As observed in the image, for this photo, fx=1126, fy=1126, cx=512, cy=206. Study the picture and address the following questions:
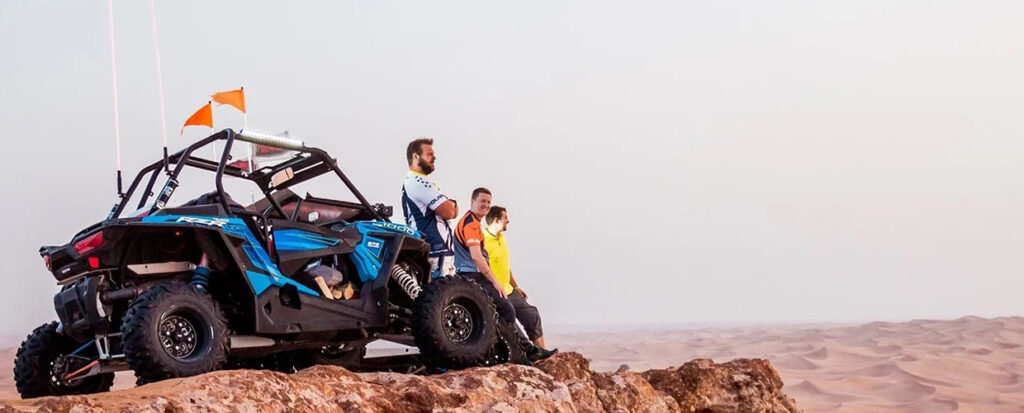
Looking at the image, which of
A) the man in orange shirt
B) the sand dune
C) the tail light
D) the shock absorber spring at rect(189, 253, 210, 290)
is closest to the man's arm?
the man in orange shirt

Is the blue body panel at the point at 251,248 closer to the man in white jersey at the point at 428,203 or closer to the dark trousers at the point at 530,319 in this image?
the man in white jersey at the point at 428,203

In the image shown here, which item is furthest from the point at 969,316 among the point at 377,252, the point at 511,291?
the point at 377,252

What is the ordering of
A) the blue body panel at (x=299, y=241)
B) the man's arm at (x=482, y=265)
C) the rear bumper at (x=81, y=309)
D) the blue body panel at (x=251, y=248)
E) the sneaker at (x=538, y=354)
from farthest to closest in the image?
1. the man's arm at (x=482, y=265)
2. the sneaker at (x=538, y=354)
3. the blue body panel at (x=299, y=241)
4. the blue body panel at (x=251, y=248)
5. the rear bumper at (x=81, y=309)

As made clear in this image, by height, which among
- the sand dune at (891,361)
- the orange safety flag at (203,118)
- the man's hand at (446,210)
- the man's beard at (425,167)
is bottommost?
the sand dune at (891,361)

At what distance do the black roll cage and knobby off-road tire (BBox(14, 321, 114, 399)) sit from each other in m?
0.75

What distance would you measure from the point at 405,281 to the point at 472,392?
1565mm

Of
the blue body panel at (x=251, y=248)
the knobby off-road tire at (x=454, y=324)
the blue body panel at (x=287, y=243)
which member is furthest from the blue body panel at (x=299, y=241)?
the knobby off-road tire at (x=454, y=324)

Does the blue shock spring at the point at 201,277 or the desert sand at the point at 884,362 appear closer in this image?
the blue shock spring at the point at 201,277

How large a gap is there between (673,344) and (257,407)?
95.5 feet

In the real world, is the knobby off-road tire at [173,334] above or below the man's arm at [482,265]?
below

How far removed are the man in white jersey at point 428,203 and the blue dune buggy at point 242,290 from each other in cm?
22

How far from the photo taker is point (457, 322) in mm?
6578

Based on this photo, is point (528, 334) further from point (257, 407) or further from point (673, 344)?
point (673, 344)

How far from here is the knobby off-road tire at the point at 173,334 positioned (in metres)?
5.16
